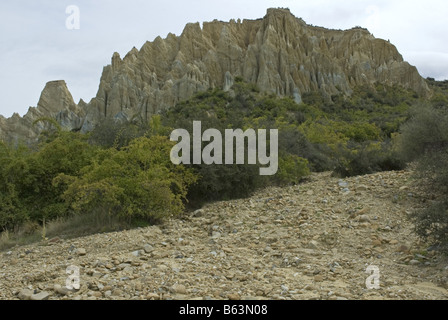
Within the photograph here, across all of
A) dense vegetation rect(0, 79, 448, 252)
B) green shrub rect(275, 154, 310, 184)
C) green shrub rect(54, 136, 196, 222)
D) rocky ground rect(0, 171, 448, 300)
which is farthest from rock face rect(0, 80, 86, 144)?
rocky ground rect(0, 171, 448, 300)

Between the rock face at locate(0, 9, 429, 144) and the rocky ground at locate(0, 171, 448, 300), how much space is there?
38720mm

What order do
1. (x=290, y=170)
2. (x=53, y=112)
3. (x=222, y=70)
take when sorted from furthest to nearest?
1. (x=53, y=112)
2. (x=222, y=70)
3. (x=290, y=170)

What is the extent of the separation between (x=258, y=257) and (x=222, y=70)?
166 feet

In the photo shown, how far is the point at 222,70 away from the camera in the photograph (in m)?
54.8

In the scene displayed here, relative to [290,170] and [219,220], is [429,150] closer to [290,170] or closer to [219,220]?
[290,170]

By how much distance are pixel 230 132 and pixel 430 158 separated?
574 cm

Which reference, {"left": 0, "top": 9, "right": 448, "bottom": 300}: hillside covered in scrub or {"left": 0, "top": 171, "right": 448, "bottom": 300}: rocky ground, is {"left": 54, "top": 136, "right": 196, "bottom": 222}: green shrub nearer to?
{"left": 0, "top": 9, "right": 448, "bottom": 300}: hillside covered in scrub

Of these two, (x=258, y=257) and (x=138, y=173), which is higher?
(x=138, y=173)

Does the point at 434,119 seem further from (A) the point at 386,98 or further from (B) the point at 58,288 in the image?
(A) the point at 386,98

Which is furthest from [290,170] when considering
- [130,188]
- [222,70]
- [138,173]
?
[222,70]

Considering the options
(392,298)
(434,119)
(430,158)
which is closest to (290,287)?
(392,298)

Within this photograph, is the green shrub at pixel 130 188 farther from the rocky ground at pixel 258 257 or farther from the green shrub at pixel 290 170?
the green shrub at pixel 290 170

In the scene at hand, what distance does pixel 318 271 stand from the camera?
546 cm

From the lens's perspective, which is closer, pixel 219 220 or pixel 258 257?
pixel 258 257
